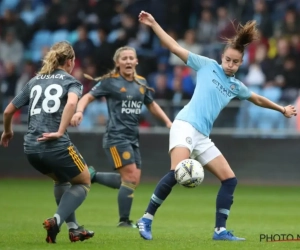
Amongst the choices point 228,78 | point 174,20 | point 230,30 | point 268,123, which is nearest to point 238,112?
point 268,123

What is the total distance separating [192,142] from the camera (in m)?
9.22

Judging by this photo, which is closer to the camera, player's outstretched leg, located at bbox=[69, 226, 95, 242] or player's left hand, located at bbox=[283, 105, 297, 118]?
player's outstretched leg, located at bbox=[69, 226, 95, 242]

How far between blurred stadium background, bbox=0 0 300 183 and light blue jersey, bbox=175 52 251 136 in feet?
30.8

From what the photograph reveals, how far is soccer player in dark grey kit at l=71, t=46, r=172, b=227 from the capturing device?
11.8 m

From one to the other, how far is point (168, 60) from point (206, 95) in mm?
12293

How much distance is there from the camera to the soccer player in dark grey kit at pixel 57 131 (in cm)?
881

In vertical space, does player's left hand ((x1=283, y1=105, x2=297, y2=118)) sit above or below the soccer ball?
above

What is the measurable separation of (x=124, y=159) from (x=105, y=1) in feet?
39.2

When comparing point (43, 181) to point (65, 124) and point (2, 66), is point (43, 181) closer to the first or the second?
point (2, 66)

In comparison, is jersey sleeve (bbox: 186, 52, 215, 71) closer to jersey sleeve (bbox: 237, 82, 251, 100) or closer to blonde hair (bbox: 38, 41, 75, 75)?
jersey sleeve (bbox: 237, 82, 251, 100)

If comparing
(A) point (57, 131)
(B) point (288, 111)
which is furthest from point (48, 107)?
(B) point (288, 111)

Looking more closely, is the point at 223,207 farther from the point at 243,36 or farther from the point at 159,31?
the point at 159,31

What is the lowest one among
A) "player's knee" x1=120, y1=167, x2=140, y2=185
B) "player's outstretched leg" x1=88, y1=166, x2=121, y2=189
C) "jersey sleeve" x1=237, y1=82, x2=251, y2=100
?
"player's outstretched leg" x1=88, y1=166, x2=121, y2=189

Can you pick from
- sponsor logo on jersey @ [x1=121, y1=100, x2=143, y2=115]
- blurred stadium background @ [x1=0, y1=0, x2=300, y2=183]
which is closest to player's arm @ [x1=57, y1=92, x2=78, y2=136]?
sponsor logo on jersey @ [x1=121, y1=100, x2=143, y2=115]
